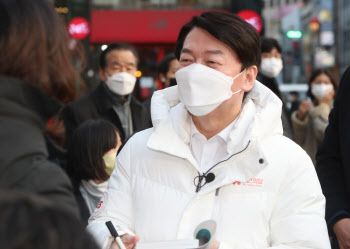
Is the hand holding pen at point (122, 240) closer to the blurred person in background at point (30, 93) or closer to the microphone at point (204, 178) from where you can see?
the microphone at point (204, 178)

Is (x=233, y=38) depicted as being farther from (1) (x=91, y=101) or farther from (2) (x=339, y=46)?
(2) (x=339, y=46)

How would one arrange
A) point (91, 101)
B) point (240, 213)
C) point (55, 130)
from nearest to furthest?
point (240, 213), point (91, 101), point (55, 130)

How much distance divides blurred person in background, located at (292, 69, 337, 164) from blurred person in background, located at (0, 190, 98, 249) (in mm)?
5654

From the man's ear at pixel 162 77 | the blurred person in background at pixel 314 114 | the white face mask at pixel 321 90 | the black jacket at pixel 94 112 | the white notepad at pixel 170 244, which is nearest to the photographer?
the white notepad at pixel 170 244

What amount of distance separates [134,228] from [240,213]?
504mm

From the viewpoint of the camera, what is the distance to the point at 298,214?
241 centimetres

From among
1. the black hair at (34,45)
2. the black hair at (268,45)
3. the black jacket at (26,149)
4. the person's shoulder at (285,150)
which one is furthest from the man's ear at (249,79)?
the black hair at (268,45)

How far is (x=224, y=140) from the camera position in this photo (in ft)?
8.82

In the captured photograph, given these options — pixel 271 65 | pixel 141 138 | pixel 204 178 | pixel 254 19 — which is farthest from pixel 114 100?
pixel 254 19

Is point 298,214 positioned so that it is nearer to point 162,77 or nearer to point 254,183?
point 254,183

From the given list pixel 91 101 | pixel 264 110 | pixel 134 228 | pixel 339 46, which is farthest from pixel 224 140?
pixel 339 46

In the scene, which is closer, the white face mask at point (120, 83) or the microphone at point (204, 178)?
the microphone at point (204, 178)

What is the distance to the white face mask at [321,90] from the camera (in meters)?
7.86

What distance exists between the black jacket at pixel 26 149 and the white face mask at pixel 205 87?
1191mm
